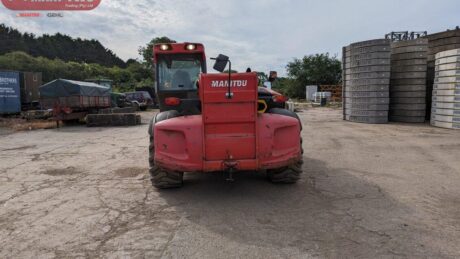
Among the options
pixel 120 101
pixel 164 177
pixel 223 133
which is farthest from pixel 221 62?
pixel 120 101

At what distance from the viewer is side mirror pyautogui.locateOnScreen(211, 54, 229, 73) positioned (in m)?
5.56

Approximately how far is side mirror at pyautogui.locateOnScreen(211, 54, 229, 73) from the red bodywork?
0.68 meters

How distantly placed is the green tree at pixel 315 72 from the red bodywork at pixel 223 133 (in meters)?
44.2

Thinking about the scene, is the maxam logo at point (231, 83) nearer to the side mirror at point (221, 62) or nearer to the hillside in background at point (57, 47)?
the side mirror at point (221, 62)

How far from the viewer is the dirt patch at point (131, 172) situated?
681cm

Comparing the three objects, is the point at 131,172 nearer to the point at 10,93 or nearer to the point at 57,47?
the point at 10,93

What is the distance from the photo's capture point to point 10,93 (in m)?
21.0

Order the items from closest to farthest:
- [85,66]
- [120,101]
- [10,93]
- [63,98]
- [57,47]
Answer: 1. [63,98]
2. [10,93]
3. [120,101]
4. [85,66]
5. [57,47]

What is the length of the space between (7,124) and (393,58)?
1827cm

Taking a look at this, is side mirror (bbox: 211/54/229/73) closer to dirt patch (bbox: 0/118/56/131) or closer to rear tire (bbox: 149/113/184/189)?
rear tire (bbox: 149/113/184/189)

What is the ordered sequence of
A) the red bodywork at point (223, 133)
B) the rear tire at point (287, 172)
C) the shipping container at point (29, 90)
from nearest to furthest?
the red bodywork at point (223, 133), the rear tire at point (287, 172), the shipping container at point (29, 90)

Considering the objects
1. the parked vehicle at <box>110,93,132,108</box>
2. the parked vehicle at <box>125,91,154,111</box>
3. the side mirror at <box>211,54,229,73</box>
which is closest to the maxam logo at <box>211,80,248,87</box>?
the side mirror at <box>211,54,229,73</box>

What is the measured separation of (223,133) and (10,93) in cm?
2036

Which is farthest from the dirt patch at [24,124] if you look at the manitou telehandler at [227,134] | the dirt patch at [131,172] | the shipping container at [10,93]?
the manitou telehandler at [227,134]
